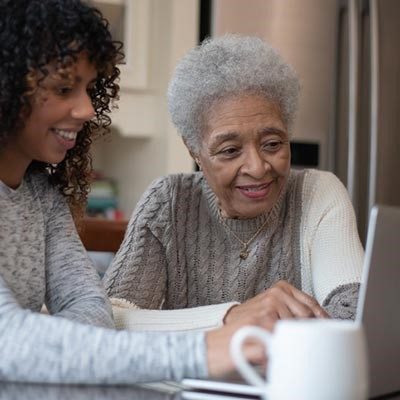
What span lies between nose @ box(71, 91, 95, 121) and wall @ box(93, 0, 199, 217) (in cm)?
185

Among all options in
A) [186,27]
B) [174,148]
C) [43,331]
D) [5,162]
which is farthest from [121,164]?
[43,331]

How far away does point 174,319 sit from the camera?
131cm

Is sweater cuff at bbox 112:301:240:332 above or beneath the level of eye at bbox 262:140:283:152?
beneath

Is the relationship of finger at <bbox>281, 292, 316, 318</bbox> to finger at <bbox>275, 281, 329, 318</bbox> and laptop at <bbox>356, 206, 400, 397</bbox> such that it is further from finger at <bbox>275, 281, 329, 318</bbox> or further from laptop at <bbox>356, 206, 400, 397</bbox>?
laptop at <bbox>356, 206, 400, 397</bbox>

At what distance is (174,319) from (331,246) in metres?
0.40

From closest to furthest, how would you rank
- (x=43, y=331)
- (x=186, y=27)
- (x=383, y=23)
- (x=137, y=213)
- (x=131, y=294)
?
(x=43, y=331), (x=131, y=294), (x=137, y=213), (x=383, y=23), (x=186, y=27)

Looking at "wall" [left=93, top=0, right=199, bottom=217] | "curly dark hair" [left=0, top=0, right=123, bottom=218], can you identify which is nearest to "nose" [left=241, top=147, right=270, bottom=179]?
"curly dark hair" [left=0, top=0, right=123, bottom=218]

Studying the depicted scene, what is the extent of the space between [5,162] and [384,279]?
55 cm

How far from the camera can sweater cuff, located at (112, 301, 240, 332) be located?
4.16ft

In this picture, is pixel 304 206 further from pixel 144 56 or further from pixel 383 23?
pixel 144 56

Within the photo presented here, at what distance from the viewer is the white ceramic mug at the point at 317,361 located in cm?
68

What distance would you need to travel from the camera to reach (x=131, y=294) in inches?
61.7

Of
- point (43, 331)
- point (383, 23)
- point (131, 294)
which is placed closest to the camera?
point (43, 331)

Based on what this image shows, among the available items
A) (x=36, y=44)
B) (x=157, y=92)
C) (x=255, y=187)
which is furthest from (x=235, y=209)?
(x=157, y=92)
